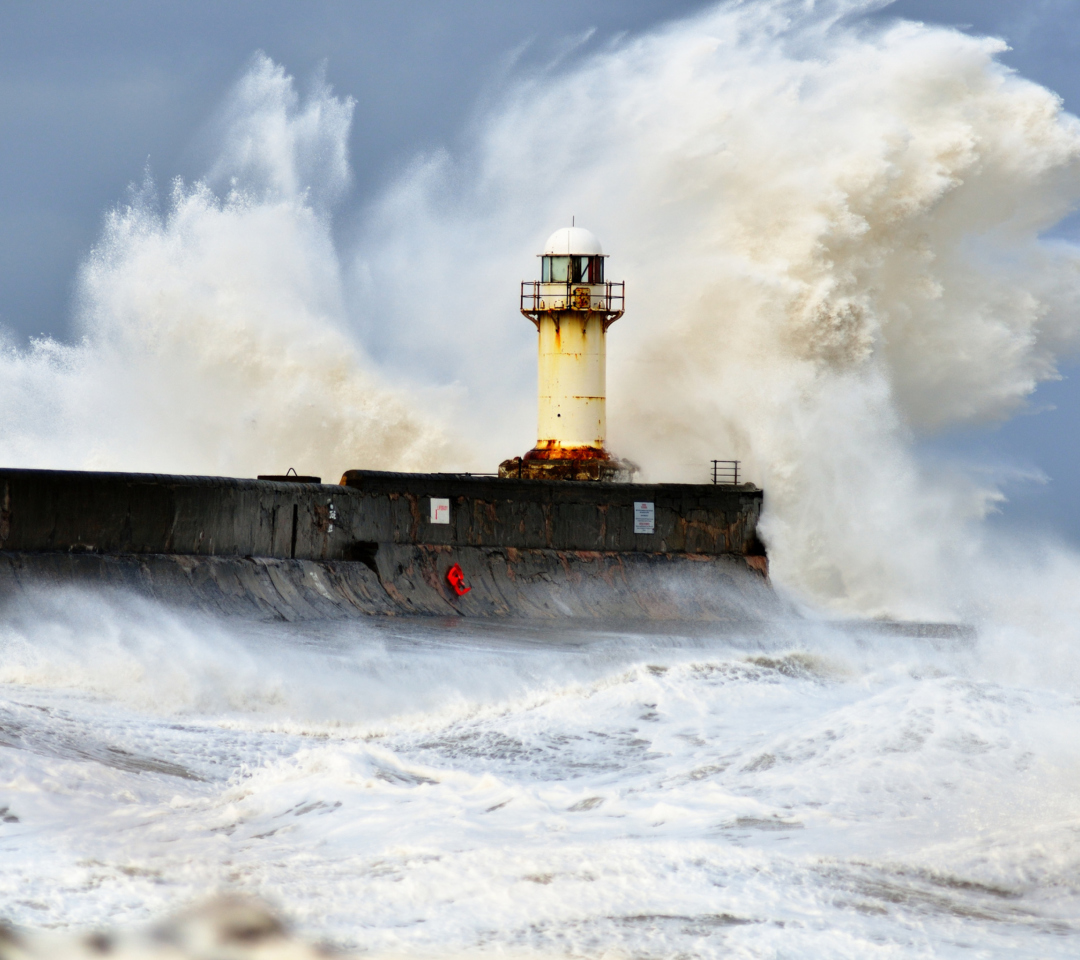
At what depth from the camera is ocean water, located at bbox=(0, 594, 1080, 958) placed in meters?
5.77

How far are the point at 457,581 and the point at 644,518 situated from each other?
9.70 feet

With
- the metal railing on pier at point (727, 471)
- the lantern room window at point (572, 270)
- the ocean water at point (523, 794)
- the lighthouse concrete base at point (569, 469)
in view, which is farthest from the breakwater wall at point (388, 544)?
the lantern room window at point (572, 270)

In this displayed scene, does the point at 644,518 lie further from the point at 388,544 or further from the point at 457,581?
the point at 388,544

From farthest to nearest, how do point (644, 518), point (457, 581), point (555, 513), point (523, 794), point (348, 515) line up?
point (644, 518) < point (555, 513) < point (457, 581) < point (348, 515) < point (523, 794)

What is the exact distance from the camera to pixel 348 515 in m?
16.7

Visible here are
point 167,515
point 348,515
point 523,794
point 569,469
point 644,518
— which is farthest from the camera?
point 569,469

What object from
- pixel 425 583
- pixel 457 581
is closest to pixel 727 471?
pixel 457 581

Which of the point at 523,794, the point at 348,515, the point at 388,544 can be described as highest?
the point at 348,515

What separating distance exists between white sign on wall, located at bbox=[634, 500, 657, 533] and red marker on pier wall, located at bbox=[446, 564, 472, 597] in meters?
2.72

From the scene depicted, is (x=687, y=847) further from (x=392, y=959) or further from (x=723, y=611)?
(x=723, y=611)

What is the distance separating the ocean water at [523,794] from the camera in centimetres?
577

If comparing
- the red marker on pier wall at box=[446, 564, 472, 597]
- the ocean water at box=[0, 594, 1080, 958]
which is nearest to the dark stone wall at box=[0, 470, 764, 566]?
the red marker on pier wall at box=[446, 564, 472, 597]

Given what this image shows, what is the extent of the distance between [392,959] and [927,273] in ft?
72.0

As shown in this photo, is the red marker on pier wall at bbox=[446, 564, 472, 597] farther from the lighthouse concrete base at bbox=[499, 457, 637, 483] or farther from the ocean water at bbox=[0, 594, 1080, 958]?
the lighthouse concrete base at bbox=[499, 457, 637, 483]
